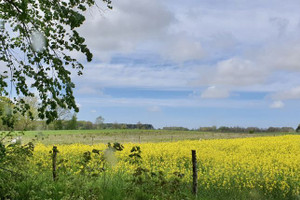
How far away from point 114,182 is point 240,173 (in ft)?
19.8

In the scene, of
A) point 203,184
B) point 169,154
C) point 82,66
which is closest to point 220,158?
point 169,154

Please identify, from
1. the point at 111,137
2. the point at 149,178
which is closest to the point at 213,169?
the point at 149,178

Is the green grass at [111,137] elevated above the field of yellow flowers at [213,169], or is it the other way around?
the green grass at [111,137]

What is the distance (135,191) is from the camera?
23.9 ft

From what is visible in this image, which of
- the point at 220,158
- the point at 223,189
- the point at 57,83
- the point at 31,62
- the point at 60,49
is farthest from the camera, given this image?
the point at 220,158

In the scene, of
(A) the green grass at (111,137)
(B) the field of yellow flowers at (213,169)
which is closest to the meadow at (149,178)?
(B) the field of yellow flowers at (213,169)

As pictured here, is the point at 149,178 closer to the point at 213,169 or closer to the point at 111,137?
the point at 213,169

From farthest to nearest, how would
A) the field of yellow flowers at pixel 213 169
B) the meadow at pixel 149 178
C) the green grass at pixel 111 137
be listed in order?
the green grass at pixel 111 137
the field of yellow flowers at pixel 213 169
the meadow at pixel 149 178

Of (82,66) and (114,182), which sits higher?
(82,66)

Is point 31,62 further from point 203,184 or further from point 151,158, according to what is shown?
point 151,158

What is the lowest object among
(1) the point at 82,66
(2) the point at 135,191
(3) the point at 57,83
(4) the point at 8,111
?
(2) the point at 135,191

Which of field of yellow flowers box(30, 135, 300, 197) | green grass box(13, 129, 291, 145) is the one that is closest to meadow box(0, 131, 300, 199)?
field of yellow flowers box(30, 135, 300, 197)

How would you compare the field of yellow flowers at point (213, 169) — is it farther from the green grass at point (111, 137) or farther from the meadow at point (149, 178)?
the green grass at point (111, 137)

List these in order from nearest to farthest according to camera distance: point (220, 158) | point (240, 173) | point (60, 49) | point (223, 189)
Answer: point (60, 49), point (223, 189), point (240, 173), point (220, 158)
